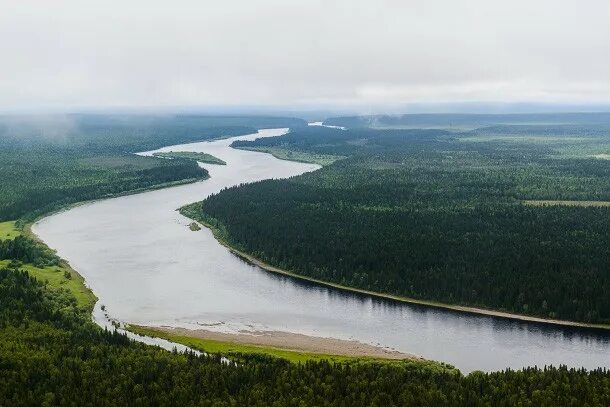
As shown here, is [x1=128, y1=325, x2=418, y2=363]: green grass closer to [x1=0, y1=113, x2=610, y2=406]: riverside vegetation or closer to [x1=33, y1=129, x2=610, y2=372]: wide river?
[x1=0, y1=113, x2=610, y2=406]: riverside vegetation

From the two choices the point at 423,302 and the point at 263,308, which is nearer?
the point at 263,308

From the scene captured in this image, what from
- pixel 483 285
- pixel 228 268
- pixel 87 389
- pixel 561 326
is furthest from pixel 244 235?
pixel 87 389

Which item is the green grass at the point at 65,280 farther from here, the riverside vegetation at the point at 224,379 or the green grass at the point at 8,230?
the green grass at the point at 8,230

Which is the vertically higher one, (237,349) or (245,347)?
(237,349)

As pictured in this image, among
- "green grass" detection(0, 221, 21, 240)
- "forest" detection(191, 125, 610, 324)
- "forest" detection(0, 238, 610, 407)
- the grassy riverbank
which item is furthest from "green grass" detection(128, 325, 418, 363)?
"green grass" detection(0, 221, 21, 240)

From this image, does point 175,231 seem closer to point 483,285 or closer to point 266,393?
point 483,285

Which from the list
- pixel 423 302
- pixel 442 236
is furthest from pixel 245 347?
pixel 442 236

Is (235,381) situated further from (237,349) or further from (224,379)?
(237,349)
